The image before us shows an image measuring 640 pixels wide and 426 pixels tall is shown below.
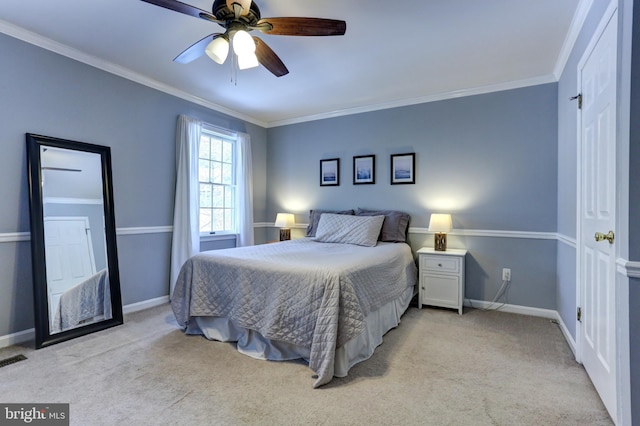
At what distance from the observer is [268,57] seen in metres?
2.22

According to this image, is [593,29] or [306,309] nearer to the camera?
[593,29]

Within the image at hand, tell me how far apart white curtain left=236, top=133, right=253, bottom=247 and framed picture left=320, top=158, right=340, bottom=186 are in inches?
42.6

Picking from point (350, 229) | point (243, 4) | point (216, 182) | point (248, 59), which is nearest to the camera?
point (243, 4)

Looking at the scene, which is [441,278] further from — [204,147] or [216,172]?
[204,147]

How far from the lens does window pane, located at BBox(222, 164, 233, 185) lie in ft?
14.4

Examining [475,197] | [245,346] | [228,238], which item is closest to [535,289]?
[475,197]

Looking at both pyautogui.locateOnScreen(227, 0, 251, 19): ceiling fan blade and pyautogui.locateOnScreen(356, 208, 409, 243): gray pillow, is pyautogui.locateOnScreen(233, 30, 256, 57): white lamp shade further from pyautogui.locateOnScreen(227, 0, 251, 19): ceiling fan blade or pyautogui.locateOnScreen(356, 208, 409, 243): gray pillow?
pyautogui.locateOnScreen(356, 208, 409, 243): gray pillow

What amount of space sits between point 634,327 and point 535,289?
2097 millimetres

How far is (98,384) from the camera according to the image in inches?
75.4

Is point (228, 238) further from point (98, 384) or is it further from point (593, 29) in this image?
point (593, 29)

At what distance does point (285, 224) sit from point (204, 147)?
Answer: 1.52 meters

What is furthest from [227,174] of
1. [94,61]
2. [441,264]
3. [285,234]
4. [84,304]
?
[441,264]

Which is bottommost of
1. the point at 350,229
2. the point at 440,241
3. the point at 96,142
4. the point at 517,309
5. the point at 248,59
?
the point at 517,309

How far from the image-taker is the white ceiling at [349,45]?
85.2 inches
